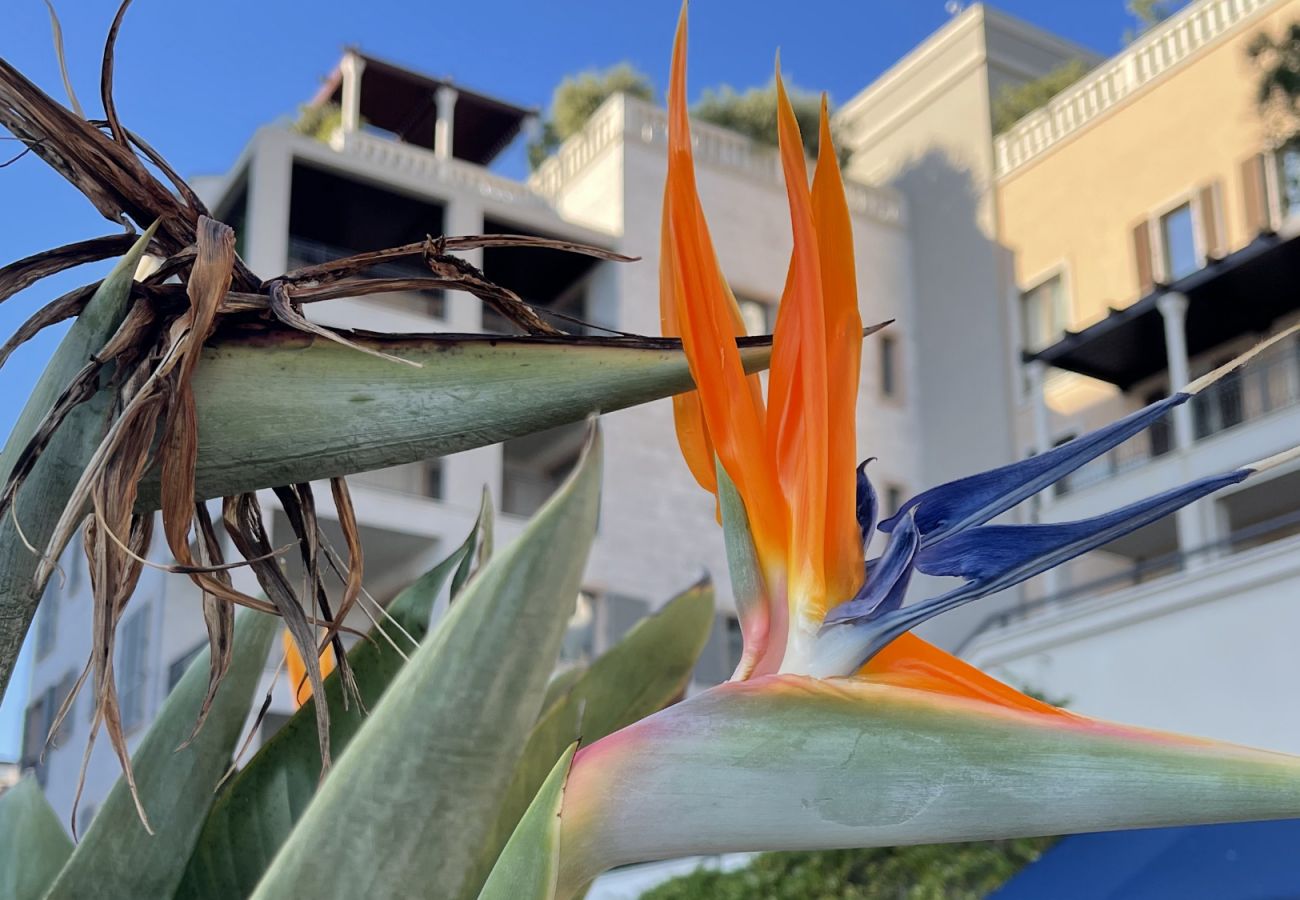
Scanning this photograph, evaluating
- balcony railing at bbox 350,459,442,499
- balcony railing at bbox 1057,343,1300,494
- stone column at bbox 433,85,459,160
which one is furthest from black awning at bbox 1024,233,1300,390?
stone column at bbox 433,85,459,160

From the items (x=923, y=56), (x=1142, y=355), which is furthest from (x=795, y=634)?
(x=923, y=56)

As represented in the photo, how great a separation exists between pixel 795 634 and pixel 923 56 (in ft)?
41.4

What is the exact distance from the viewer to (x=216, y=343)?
0.67 meters

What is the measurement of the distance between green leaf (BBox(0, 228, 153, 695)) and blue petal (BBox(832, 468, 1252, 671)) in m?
0.35

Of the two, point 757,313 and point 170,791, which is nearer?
point 170,791

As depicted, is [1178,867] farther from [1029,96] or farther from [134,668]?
[1029,96]

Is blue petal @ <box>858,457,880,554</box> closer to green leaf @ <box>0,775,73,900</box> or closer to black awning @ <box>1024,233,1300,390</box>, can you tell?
green leaf @ <box>0,775,73,900</box>

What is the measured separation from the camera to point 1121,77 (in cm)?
1031

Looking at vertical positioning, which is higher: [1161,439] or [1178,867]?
[1161,439]

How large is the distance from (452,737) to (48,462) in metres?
0.25

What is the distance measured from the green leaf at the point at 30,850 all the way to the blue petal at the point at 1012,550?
0.69 m

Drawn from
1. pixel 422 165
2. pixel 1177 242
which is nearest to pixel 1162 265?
pixel 1177 242

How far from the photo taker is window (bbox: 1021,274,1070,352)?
35.6ft

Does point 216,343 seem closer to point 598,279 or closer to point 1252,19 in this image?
point 1252,19
